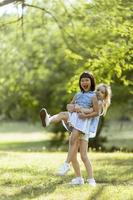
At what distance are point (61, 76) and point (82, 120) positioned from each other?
2331cm

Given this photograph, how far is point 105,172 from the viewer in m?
11.7

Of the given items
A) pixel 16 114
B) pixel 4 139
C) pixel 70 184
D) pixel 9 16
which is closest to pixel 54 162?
pixel 70 184

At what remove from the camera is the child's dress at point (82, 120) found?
923 cm

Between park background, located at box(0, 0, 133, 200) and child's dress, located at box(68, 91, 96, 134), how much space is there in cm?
95

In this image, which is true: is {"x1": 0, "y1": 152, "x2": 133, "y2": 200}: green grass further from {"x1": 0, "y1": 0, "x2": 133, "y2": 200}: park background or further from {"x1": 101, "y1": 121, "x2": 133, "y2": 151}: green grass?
{"x1": 101, "y1": 121, "x2": 133, "y2": 151}: green grass

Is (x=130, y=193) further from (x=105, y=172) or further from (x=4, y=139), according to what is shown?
(x=4, y=139)

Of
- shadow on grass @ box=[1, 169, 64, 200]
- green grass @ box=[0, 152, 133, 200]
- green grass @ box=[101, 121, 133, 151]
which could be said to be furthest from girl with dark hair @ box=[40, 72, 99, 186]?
green grass @ box=[101, 121, 133, 151]

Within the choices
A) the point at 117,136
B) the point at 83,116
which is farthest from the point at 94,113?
the point at 117,136

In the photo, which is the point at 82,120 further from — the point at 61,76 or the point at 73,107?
the point at 61,76

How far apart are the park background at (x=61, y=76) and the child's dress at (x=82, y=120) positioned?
0.95 m

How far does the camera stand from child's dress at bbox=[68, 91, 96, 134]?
30.3 feet

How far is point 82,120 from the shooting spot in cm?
928

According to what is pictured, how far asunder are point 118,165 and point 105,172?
5.27 ft

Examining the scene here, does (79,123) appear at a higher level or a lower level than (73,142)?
higher
